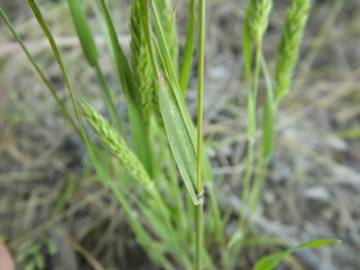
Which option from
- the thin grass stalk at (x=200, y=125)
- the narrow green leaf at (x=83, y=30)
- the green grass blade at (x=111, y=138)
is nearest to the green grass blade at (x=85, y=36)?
the narrow green leaf at (x=83, y=30)

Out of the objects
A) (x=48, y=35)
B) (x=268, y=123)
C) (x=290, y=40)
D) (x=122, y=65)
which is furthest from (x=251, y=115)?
(x=48, y=35)

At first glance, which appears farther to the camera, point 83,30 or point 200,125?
point 83,30

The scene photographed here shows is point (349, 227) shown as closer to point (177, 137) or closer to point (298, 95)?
point (298, 95)

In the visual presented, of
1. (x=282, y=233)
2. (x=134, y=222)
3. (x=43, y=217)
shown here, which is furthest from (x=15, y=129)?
(x=282, y=233)

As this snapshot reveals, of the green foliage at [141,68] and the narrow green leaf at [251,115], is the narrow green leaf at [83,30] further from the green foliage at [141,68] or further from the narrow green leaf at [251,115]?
the narrow green leaf at [251,115]

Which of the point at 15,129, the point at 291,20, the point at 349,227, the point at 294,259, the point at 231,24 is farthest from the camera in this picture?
the point at 231,24

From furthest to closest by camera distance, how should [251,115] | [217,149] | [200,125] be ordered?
[217,149]
[251,115]
[200,125]

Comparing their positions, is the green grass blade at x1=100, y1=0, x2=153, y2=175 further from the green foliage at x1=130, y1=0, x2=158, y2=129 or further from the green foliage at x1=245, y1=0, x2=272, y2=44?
the green foliage at x1=245, y1=0, x2=272, y2=44

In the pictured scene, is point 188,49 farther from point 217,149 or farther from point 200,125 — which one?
point 217,149
